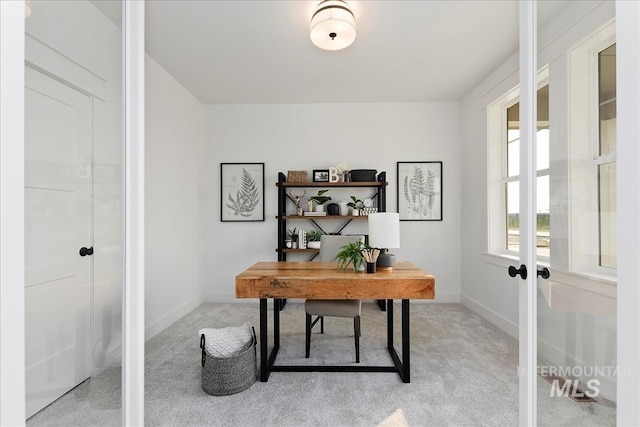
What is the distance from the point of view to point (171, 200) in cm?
334

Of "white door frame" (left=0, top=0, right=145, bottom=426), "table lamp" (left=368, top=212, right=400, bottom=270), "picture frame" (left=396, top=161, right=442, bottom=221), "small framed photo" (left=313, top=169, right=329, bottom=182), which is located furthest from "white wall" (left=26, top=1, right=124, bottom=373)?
"picture frame" (left=396, top=161, right=442, bottom=221)

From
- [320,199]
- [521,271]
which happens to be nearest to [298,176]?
[320,199]

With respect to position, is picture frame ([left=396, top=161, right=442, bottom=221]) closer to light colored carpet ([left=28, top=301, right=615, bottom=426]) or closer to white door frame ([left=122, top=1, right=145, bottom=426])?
light colored carpet ([left=28, top=301, right=615, bottom=426])

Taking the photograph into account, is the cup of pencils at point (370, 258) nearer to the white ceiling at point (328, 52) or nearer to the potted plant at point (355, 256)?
the potted plant at point (355, 256)

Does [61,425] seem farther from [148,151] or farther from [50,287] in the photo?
[148,151]

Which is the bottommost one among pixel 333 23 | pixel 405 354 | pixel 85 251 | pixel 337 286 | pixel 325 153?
pixel 405 354

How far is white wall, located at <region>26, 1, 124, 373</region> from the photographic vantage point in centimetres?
122

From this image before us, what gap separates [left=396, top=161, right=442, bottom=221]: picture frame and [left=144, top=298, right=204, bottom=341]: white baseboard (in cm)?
291

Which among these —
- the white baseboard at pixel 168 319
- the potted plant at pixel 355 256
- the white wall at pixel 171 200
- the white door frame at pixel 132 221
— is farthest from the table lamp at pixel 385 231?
the white baseboard at pixel 168 319

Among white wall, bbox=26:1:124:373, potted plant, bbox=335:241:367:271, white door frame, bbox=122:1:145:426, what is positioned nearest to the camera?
white wall, bbox=26:1:124:373

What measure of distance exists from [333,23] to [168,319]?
316cm

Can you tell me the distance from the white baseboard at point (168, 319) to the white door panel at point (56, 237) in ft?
5.91

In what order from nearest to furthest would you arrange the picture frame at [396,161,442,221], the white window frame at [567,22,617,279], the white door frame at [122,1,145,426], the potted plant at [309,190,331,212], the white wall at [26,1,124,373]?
the white window frame at [567,22,617,279], the white wall at [26,1,124,373], the white door frame at [122,1,145,426], the potted plant at [309,190,331,212], the picture frame at [396,161,442,221]
